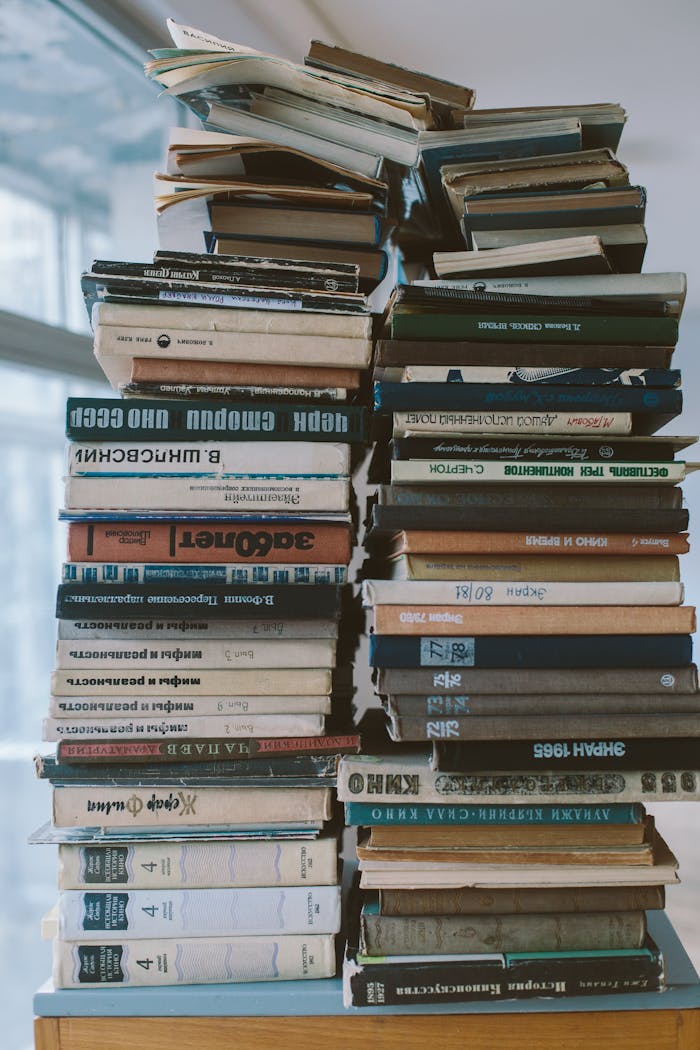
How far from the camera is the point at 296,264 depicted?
803mm

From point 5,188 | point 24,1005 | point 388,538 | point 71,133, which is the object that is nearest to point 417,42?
point 71,133

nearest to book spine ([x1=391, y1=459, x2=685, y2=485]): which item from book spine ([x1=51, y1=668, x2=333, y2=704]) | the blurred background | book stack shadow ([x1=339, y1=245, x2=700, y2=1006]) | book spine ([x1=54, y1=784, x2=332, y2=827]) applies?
book stack shadow ([x1=339, y1=245, x2=700, y2=1006])

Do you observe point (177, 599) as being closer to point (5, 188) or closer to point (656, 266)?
point (5, 188)

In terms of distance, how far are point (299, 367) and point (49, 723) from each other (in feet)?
1.39

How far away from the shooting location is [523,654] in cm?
73

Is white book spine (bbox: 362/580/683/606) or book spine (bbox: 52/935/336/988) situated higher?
white book spine (bbox: 362/580/683/606)

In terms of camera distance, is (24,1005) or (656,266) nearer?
(24,1005)

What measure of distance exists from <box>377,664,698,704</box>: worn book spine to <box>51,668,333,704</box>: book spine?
0.09m

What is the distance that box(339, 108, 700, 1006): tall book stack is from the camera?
0.72 m

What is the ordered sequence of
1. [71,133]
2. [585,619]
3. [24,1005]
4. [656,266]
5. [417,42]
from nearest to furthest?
[585,619]
[24,1005]
[71,133]
[417,42]
[656,266]

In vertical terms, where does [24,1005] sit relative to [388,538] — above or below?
below

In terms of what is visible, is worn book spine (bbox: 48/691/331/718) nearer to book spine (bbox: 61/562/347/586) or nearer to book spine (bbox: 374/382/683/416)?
book spine (bbox: 61/562/347/586)

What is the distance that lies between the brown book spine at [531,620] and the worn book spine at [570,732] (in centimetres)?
8

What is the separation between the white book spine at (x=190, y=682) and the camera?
0.77m
